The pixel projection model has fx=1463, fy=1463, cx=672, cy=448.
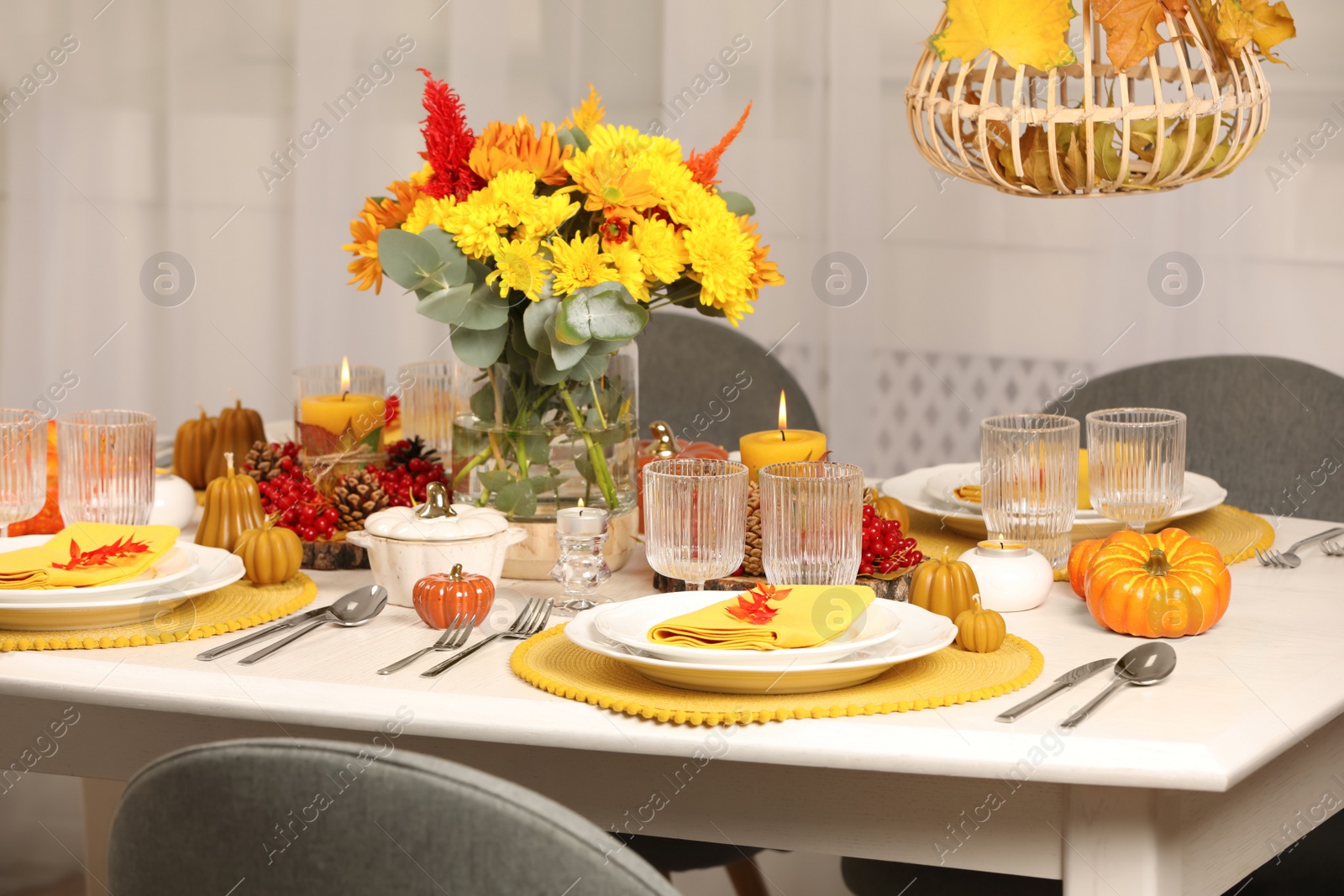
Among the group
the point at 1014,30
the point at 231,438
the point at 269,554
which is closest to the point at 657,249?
the point at 1014,30

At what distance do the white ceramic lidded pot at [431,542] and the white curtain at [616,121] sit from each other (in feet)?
6.00

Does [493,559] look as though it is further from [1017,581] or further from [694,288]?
[1017,581]

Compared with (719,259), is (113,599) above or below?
below

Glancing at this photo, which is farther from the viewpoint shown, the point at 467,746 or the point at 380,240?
the point at 380,240

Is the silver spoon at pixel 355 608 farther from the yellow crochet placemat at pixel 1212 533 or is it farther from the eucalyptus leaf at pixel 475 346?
the yellow crochet placemat at pixel 1212 533

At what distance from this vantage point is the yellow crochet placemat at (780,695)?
3.57ft

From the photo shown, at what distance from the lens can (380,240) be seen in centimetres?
139

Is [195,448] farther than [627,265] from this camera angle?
Yes

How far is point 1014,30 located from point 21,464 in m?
1.04

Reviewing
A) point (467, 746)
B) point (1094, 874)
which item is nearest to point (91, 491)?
point (467, 746)

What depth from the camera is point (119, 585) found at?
4.27 feet

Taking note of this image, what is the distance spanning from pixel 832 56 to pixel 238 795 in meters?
2.54

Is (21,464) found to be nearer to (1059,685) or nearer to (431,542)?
(431,542)

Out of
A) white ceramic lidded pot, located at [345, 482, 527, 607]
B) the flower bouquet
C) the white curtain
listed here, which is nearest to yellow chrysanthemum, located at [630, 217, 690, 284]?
the flower bouquet
